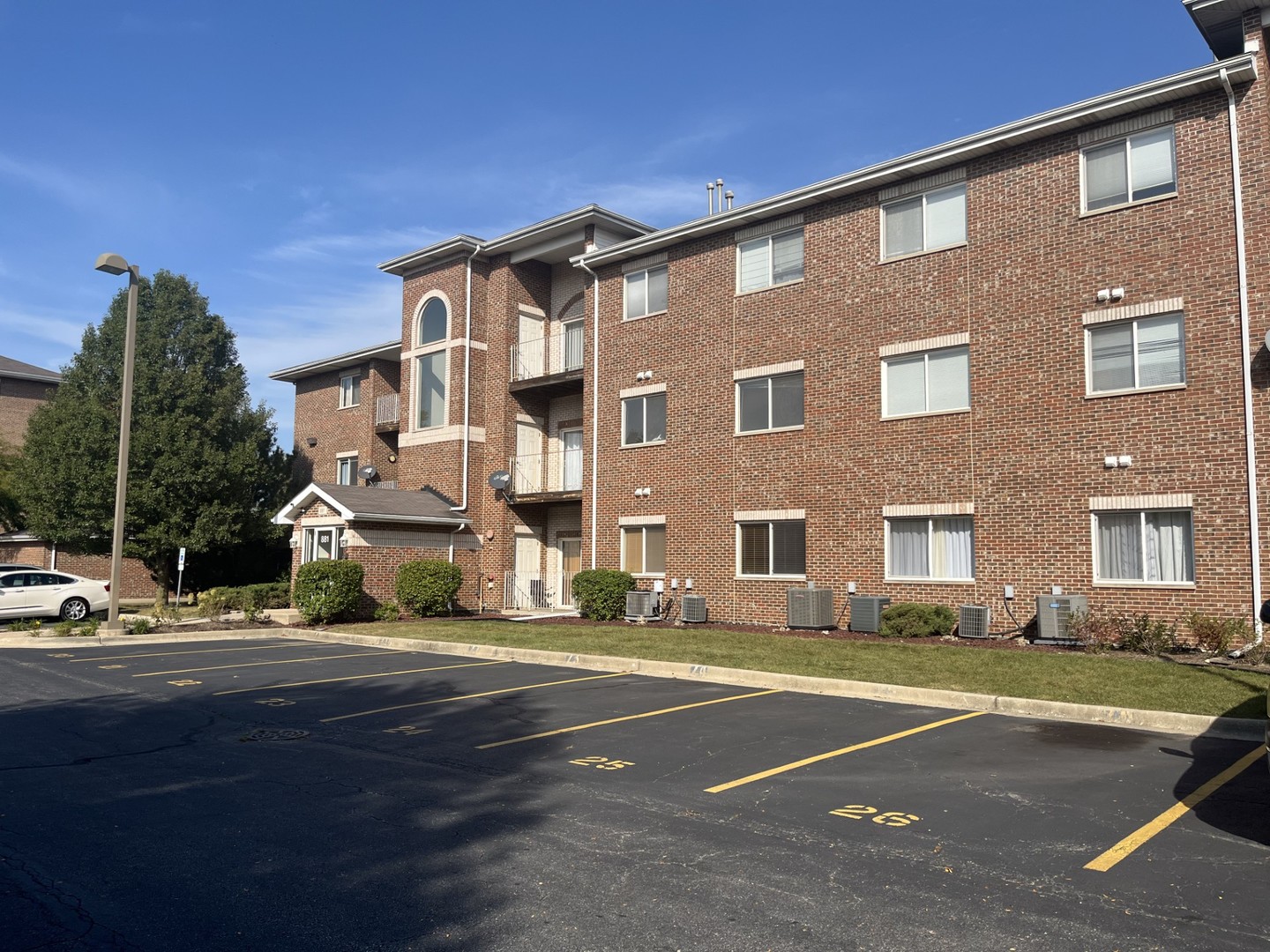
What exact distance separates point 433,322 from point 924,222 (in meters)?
15.5

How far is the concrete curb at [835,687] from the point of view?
9891 mm

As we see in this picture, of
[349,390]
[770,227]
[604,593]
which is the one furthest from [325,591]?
[349,390]

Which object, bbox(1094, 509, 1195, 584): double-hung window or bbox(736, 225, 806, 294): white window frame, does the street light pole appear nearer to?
bbox(736, 225, 806, 294): white window frame

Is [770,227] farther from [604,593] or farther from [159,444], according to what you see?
[159,444]

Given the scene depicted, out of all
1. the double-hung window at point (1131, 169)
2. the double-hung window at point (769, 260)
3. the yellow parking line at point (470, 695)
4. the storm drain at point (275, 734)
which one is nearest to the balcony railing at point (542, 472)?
the double-hung window at point (769, 260)

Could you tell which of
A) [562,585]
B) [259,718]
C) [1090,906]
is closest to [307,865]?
[1090,906]

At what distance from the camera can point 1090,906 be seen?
507 cm

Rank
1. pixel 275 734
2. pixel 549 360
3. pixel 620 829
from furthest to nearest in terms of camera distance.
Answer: pixel 549 360 < pixel 275 734 < pixel 620 829

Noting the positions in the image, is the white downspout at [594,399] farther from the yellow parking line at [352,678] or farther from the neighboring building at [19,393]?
the neighboring building at [19,393]

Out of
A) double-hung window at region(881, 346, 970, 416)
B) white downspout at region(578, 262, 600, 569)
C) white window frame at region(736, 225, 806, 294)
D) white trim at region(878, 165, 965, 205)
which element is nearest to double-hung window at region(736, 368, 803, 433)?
white window frame at region(736, 225, 806, 294)

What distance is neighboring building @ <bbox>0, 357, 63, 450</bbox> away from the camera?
1793 inches

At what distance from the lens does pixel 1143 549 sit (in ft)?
53.6

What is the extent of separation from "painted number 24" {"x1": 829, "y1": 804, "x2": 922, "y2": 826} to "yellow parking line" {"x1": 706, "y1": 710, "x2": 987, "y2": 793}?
1.00m

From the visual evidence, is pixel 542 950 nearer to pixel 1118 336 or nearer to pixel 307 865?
pixel 307 865
